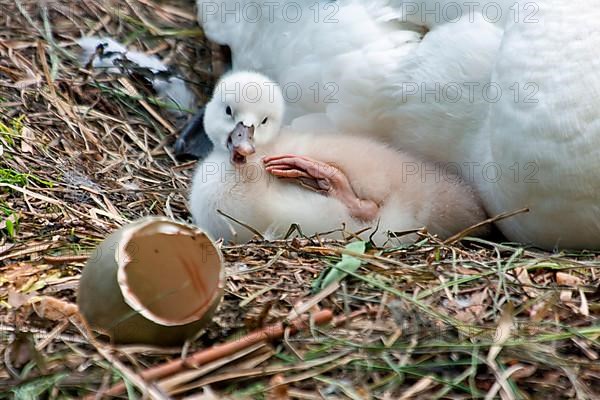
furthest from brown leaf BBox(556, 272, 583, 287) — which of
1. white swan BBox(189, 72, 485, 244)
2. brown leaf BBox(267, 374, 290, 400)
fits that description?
brown leaf BBox(267, 374, 290, 400)

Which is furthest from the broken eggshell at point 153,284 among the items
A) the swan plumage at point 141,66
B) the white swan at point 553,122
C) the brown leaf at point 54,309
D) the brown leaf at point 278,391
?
the swan plumage at point 141,66

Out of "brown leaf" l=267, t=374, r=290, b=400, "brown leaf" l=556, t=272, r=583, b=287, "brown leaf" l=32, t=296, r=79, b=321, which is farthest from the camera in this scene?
"brown leaf" l=556, t=272, r=583, b=287

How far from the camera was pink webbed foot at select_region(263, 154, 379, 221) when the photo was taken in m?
2.89

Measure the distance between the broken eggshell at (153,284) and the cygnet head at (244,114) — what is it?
0.76 m

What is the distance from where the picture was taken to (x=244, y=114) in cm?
296

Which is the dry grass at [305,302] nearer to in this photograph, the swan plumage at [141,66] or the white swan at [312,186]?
the white swan at [312,186]

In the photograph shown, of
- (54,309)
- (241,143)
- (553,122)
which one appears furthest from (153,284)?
(553,122)

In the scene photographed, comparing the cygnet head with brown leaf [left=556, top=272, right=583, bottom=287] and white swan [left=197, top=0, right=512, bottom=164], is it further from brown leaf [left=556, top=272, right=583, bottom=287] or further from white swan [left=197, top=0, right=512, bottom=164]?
brown leaf [left=556, top=272, right=583, bottom=287]

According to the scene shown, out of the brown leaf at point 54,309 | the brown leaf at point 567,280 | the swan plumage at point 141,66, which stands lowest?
the swan plumage at point 141,66

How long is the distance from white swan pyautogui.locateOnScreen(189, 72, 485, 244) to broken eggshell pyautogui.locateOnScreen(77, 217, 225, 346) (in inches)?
28.3

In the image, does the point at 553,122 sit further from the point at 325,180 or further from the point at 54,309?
the point at 54,309

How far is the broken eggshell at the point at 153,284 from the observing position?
2.04 metres

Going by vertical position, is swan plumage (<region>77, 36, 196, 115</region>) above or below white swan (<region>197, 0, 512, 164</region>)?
below

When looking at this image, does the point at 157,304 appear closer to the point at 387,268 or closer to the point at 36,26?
the point at 387,268
